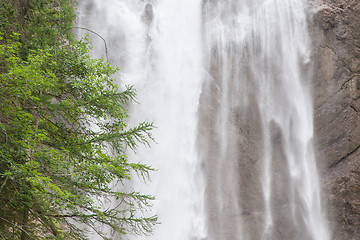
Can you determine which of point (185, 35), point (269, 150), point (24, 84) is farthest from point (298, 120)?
point (24, 84)

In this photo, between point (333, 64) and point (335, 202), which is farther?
point (333, 64)

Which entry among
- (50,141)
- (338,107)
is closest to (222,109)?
(338,107)

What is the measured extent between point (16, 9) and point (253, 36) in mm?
11490

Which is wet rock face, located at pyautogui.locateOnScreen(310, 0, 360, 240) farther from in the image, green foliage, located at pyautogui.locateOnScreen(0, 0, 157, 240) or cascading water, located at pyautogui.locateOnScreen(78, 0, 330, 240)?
green foliage, located at pyautogui.locateOnScreen(0, 0, 157, 240)

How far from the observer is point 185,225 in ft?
42.4

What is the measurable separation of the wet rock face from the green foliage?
1021 cm

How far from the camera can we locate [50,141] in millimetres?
5359

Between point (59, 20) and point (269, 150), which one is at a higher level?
point (269, 150)

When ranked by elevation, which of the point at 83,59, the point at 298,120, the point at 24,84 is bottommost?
the point at 24,84

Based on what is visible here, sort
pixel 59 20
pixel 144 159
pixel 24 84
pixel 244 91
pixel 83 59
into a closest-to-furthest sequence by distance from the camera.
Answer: pixel 24 84 < pixel 83 59 < pixel 59 20 < pixel 144 159 < pixel 244 91

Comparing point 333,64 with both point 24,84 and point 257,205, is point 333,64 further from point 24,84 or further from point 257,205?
point 24,84

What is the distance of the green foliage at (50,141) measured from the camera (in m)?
4.02

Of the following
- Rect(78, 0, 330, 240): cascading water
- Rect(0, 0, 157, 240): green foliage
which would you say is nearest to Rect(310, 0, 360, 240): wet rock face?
Rect(78, 0, 330, 240): cascading water

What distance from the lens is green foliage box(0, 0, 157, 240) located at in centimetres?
402
